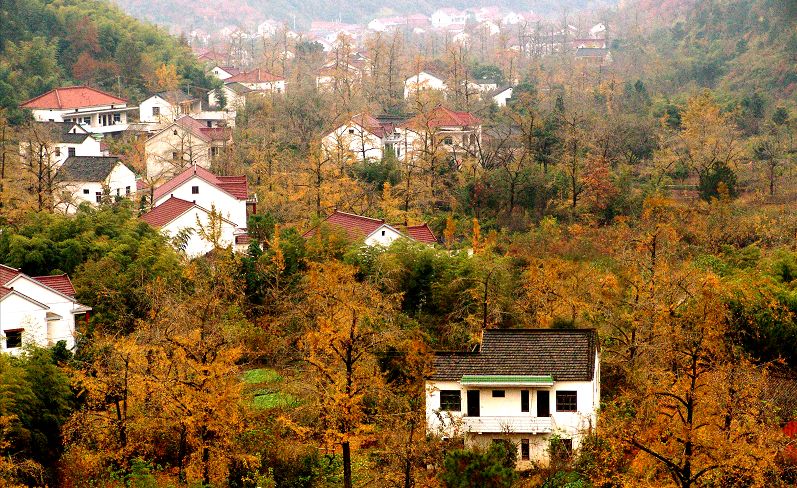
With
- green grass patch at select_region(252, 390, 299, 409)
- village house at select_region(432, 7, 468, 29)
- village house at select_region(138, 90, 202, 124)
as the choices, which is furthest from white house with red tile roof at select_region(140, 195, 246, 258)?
village house at select_region(432, 7, 468, 29)

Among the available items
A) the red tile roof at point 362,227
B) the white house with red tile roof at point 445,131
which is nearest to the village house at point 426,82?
the white house with red tile roof at point 445,131

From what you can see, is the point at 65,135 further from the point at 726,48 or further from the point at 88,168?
the point at 726,48

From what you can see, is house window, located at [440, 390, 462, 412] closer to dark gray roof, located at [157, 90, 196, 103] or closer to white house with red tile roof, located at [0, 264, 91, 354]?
white house with red tile roof, located at [0, 264, 91, 354]

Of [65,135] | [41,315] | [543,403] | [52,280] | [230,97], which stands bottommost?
[230,97]

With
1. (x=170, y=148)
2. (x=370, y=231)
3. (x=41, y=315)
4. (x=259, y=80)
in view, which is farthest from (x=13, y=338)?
(x=259, y=80)

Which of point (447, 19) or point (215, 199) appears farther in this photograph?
point (447, 19)

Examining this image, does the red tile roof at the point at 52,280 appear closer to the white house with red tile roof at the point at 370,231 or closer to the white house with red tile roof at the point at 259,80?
the white house with red tile roof at the point at 370,231
